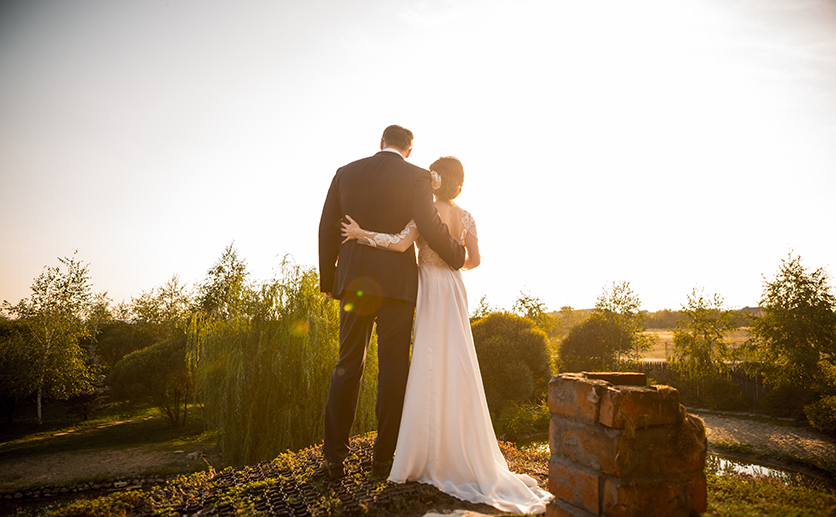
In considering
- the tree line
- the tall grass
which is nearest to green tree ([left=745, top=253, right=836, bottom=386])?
the tree line

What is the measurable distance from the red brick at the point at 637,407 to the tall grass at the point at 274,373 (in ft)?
20.4

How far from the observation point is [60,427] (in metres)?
15.7

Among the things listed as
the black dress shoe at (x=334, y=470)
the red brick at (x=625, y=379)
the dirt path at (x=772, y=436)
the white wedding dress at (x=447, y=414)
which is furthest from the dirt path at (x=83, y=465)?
the dirt path at (x=772, y=436)

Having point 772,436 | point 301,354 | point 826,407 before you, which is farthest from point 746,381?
point 301,354

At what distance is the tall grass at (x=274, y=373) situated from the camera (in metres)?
7.30

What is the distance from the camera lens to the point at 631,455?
1478 mm

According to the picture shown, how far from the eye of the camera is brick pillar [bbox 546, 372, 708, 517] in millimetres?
1476

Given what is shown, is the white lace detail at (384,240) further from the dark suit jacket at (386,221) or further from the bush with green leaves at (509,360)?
the bush with green leaves at (509,360)

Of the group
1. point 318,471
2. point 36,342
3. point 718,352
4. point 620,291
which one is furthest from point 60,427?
point 718,352

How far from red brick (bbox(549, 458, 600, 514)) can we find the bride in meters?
0.64

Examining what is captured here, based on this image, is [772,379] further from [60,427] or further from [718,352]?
[60,427]

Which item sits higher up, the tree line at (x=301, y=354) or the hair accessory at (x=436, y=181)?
the hair accessory at (x=436, y=181)

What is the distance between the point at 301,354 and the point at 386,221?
5190 millimetres

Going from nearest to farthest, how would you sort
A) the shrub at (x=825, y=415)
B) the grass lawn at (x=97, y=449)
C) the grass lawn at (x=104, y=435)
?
the grass lawn at (x=97, y=449), the shrub at (x=825, y=415), the grass lawn at (x=104, y=435)
